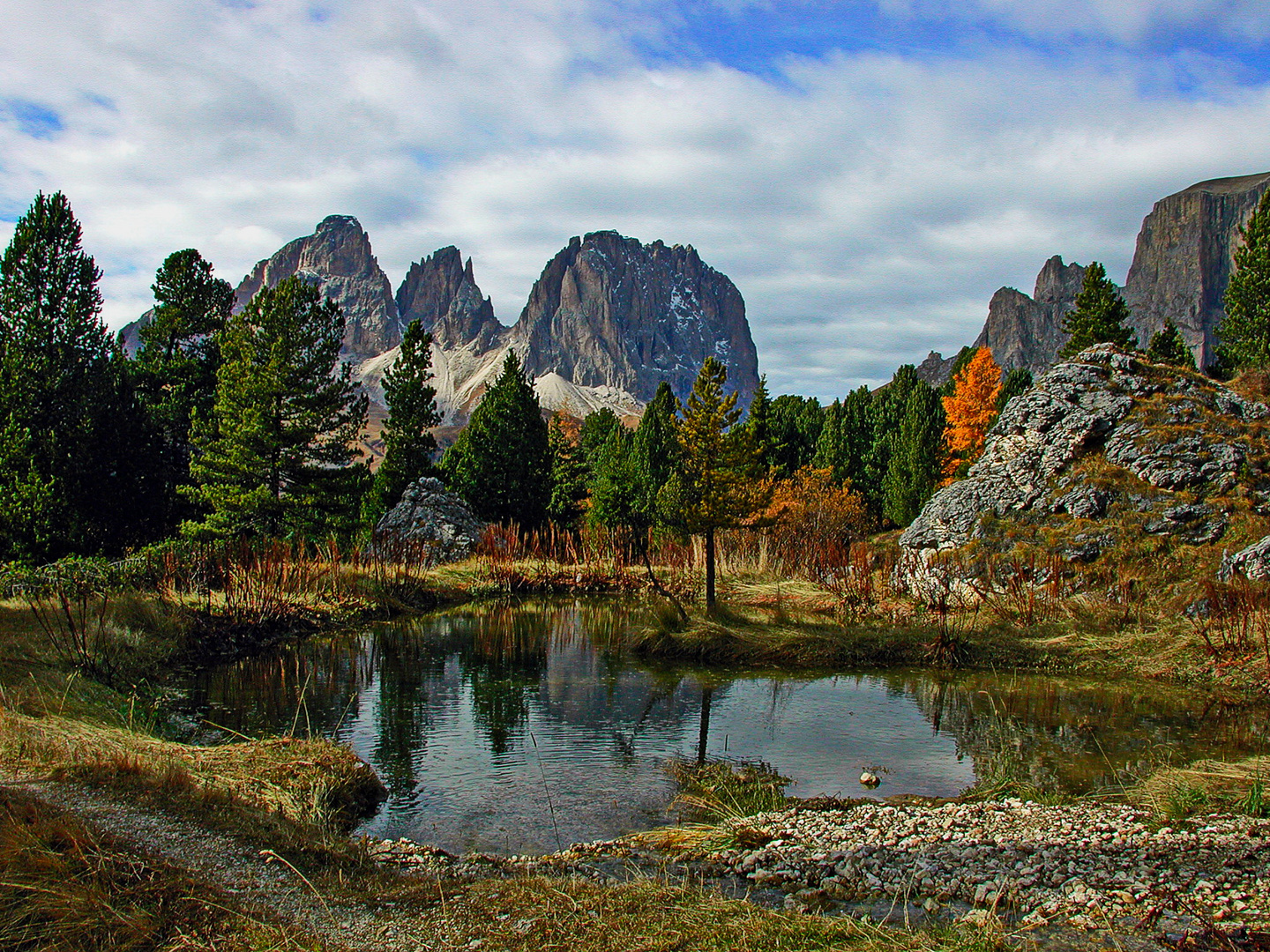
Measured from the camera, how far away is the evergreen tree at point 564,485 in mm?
34781

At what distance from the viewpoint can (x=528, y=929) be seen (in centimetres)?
426

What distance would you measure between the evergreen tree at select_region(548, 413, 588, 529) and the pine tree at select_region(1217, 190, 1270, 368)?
26.6 m

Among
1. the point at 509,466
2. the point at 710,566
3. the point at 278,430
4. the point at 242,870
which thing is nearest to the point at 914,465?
the point at 509,466

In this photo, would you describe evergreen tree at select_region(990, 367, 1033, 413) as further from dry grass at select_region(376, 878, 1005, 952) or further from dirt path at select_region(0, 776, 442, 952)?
dirt path at select_region(0, 776, 442, 952)

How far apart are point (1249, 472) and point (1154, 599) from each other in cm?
402

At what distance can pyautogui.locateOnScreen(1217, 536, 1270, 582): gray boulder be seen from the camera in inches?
534

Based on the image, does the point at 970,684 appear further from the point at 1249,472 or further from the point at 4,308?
the point at 4,308

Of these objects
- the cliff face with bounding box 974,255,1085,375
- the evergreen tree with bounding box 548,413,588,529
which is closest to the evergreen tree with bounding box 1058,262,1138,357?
the evergreen tree with bounding box 548,413,588,529

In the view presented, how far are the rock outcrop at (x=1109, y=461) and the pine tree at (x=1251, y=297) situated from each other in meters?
17.6

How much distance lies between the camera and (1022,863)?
17.6 feet

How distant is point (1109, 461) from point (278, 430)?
21313mm

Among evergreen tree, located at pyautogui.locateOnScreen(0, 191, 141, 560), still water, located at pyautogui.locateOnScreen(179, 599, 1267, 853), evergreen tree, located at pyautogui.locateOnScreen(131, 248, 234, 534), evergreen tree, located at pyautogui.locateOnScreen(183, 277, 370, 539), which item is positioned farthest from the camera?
evergreen tree, located at pyautogui.locateOnScreen(131, 248, 234, 534)

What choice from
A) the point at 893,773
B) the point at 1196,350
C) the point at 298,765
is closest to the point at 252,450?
the point at 298,765

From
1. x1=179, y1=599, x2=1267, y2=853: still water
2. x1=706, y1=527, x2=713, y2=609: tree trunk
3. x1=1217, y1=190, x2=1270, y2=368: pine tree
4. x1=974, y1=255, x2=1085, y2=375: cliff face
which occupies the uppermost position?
x1=974, y1=255, x2=1085, y2=375: cliff face
